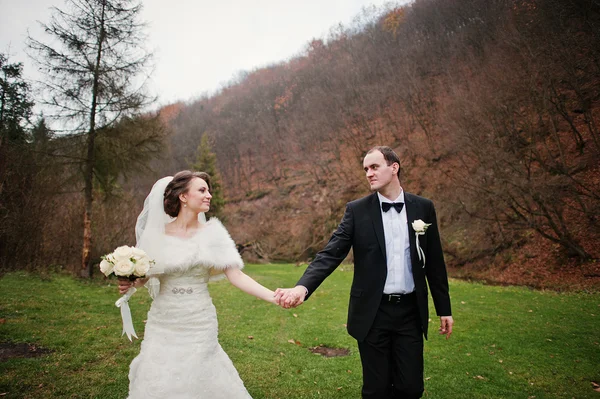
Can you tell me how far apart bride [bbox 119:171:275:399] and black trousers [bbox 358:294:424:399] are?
1.07 meters

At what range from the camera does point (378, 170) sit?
3.44 metres

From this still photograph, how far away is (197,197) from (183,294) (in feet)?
3.13

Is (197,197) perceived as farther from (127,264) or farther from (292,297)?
(292,297)

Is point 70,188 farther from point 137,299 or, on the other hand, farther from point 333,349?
point 333,349

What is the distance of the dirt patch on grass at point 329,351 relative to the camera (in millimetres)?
6570

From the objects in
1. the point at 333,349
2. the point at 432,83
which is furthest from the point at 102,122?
the point at 432,83

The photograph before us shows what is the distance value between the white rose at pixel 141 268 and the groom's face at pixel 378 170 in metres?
2.21

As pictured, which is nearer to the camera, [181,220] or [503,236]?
[181,220]

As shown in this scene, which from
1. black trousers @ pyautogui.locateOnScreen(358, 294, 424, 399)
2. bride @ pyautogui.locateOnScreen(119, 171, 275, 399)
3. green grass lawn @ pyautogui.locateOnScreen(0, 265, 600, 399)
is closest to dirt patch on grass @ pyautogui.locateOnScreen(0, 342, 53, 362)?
green grass lawn @ pyautogui.locateOnScreen(0, 265, 600, 399)

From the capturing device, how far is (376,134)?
116 feet

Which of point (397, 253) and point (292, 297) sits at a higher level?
point (397, 253)

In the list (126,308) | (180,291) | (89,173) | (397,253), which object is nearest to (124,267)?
(180,291)

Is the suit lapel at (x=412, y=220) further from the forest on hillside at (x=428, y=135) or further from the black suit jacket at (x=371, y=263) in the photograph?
the forest on hillside at (x=428, y=135)

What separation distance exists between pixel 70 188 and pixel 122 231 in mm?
3328
